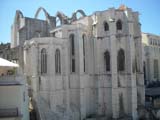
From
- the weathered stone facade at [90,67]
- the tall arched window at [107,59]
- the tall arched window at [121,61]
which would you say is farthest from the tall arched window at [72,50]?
the tall arched window at [121,61]

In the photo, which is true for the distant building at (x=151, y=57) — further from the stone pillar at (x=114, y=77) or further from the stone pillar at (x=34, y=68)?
the stone pillar at (x=34, y=68)

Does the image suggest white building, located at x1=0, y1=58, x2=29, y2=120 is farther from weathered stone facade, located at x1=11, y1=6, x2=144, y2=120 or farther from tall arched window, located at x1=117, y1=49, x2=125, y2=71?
tall arched window, located at x1=117, y1=49, x2=125, y2=71

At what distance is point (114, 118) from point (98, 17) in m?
13.8

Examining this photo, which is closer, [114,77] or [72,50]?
[114,77]

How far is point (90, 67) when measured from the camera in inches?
1535

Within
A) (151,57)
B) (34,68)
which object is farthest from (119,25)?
(151,57)

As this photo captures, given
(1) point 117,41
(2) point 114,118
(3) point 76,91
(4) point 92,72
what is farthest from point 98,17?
(2) point 114,118

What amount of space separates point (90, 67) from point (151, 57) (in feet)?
70.1

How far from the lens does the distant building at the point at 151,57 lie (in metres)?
54.7

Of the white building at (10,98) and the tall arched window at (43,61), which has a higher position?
the tall arched window at (43,61)

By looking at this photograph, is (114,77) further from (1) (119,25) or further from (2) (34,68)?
(2) (34,68)

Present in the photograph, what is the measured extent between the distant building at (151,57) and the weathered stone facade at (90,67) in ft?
49.3

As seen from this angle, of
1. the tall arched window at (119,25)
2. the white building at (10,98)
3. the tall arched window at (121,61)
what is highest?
the tall arched window at (119,25)

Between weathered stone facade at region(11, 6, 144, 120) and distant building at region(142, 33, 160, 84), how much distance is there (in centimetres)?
1502
